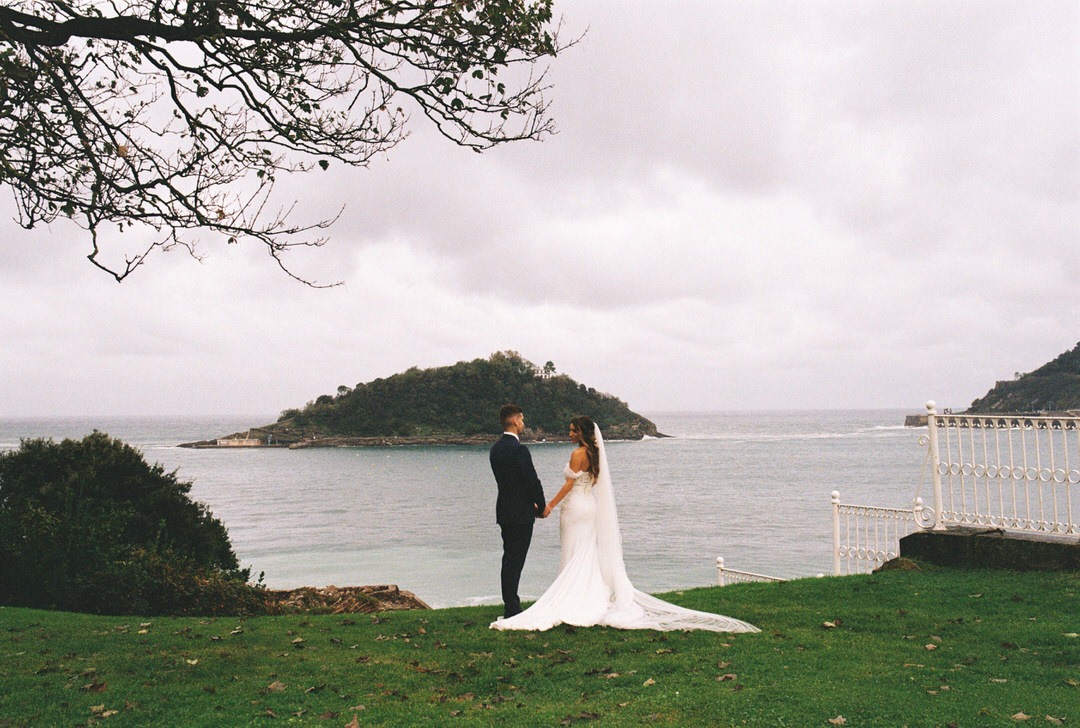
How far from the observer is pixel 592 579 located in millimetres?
9070

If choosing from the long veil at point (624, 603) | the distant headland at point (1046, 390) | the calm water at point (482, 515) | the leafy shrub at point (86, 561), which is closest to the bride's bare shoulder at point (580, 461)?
the long veil at point (624, 603)

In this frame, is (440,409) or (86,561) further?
(440,409)

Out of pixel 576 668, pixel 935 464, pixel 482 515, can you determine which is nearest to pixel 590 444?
pixel 576 668

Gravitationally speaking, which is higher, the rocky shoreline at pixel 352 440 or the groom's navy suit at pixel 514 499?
the groom's navy suit at pixel 514 499

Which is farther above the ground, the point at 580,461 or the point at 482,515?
the point at 580,461

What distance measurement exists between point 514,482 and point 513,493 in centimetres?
14

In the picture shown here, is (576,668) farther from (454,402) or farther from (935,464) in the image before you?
(454,402)

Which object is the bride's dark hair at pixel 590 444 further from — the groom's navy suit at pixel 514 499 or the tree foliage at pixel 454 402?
the tree foliage at pixel 454 402

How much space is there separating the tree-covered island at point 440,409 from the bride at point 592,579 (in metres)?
129

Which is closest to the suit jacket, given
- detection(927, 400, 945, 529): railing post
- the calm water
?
detection(927, 400, 945, 529): railing post

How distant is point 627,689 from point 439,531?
129ft

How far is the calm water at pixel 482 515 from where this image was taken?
3055 centimetres

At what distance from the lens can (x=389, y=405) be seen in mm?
147000

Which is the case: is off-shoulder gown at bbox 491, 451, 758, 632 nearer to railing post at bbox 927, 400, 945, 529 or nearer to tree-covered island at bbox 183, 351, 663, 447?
railing post at bbox 927, 400, 945, 529
